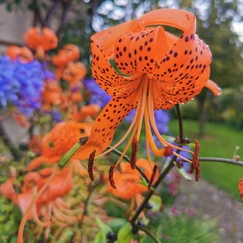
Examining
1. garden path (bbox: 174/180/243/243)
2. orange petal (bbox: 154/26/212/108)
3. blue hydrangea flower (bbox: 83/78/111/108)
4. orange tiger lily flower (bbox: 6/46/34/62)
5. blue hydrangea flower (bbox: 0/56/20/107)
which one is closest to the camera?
orange petal (bbox: 154/26/212/108)

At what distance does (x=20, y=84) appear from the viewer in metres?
0.84

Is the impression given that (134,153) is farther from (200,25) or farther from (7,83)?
(200,25)

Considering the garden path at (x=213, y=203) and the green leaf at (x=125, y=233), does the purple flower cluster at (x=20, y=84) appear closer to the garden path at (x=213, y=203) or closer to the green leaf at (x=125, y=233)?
the green leaf at (x=125, y=233)

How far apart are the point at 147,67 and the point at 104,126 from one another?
0.23 ft

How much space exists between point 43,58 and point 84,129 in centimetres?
57

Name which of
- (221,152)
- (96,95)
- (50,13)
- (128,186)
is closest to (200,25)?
(221,152)

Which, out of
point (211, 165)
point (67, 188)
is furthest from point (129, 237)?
point (211, 165)

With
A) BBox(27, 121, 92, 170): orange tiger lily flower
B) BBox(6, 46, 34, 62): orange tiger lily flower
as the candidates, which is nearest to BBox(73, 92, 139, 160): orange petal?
BBox(27, 121, 92, 170): orange tiger lily flower

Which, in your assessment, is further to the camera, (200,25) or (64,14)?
(200,25)

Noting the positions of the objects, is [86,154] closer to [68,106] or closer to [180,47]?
[180,47]

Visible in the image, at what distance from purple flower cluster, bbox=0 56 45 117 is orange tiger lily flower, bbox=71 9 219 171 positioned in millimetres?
374

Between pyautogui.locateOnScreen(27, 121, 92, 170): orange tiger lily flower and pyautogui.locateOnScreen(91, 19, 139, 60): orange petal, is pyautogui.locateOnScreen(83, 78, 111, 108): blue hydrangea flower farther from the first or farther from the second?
pyautogui.locateOnScreen(91, 19, 139, 60): orange petal

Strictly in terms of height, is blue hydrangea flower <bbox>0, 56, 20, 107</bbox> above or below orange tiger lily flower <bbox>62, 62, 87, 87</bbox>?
above

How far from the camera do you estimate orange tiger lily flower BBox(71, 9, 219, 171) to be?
14.2 inches
